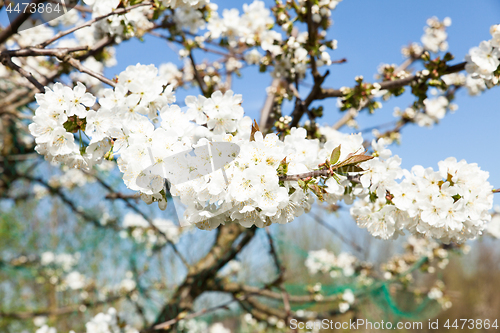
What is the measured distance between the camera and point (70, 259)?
14.7ft

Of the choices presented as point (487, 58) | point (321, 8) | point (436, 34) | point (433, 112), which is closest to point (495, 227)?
point (433, 112)

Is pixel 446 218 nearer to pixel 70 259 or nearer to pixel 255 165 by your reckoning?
→ pixel 255 165

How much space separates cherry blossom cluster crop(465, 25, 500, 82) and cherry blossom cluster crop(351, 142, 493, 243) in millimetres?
662

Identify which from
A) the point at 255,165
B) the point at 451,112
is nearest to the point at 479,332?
the point at 451,112

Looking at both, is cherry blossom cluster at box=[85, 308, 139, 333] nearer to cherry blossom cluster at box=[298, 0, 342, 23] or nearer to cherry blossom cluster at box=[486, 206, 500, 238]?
cherry blossom cluster at box=[298, 0, 342, 23]

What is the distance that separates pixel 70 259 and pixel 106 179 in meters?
2.42

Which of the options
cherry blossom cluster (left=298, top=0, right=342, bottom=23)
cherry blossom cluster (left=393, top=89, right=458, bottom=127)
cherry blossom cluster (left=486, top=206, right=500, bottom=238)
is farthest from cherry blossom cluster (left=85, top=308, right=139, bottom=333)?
cherry blossom cluster (left=486, top=206, right=500, bottom=238)

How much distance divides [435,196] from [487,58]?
0.89 m

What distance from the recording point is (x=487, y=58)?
1457 millimetres

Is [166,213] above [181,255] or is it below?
above

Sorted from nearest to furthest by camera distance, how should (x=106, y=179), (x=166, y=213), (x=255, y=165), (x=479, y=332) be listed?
(x=255, y=165)
(x=166, y=213)
(x=106, y=179)
(x=479, y=332)

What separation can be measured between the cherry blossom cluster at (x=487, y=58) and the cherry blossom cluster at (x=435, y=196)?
2.17 ft

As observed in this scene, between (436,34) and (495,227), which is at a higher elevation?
(436,34)

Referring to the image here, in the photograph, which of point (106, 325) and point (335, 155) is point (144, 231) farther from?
point (335, 155)
